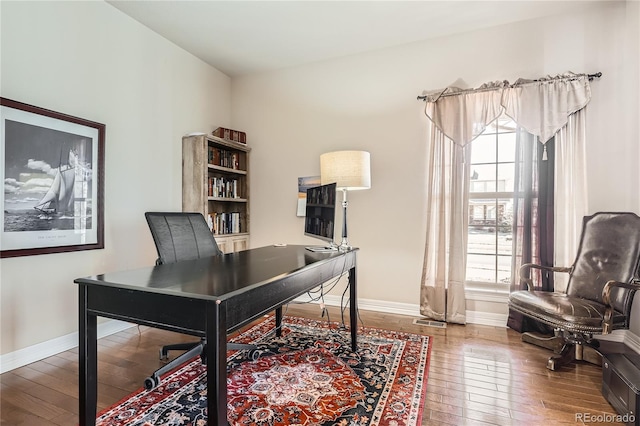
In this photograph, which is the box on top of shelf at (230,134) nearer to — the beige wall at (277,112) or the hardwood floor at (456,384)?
the beige wall at (277,112)

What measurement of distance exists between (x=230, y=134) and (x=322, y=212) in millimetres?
2074

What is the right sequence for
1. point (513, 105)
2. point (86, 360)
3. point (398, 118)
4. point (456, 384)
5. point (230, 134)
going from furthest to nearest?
point (230, 134), point (398, 118), point (513, 105), point (456, 384), point (86, 360)

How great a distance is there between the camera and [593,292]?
2350 millimetres

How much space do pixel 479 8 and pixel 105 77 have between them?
3.20 meters

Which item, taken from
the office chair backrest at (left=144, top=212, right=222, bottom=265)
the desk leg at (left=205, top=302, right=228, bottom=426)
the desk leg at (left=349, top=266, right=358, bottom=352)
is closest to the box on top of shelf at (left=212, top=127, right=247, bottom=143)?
the office chair backrest at (left=144, top=212, right=222, bottom=265)

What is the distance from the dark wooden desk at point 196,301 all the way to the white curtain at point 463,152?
184 centimetres

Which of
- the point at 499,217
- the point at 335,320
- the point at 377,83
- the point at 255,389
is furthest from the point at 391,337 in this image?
the point at 377,83

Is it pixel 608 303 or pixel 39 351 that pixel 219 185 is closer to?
pixel 39 351

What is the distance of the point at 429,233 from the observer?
3.17 metres

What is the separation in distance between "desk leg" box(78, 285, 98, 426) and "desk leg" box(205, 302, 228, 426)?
0.60 metres

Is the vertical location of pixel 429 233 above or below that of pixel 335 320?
above

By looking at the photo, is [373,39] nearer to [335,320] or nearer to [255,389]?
[335,320]

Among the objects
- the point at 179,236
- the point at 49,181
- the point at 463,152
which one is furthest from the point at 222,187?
the point at 463,152

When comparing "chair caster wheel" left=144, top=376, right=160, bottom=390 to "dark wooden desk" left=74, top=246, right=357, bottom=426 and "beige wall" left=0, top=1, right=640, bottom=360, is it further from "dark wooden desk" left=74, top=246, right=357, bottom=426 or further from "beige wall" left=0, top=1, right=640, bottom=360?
"beige wall" left=0, top=1, right=640, bottom=360
